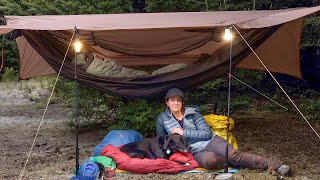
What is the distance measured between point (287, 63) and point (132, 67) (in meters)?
1.75

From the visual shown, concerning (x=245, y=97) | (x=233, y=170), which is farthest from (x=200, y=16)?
(x=245, y=97)

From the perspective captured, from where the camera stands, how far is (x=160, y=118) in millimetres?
4074

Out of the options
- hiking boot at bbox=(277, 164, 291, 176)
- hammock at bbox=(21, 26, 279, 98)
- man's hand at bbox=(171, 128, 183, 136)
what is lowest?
hiking boot at bbox=(277, 164, 291, 176)

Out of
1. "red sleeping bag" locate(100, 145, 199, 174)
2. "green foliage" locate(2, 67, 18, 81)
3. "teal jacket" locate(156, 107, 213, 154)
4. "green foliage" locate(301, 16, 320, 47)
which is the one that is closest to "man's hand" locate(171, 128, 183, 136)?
"teal jacket" locate(156, 107, 213, 154)

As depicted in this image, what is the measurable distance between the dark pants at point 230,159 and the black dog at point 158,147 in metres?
0.18

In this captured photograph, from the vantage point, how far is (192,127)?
396 cm

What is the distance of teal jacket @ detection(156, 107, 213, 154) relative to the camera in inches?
151

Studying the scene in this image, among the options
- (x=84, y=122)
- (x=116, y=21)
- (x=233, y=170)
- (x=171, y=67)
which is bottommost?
(x=233, y=170)

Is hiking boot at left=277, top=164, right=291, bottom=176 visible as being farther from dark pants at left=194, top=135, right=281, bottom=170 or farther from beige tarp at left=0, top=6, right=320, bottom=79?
beige tarp at left=0, top=6, right=320, bottom=79

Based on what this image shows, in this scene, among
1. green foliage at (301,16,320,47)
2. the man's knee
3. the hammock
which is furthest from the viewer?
green foliage at (301,16,320,47)

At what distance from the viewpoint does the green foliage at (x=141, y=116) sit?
4.92 m

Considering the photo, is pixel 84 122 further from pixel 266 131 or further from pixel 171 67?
pixel 266 131

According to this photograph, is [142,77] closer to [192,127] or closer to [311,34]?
[192,127]

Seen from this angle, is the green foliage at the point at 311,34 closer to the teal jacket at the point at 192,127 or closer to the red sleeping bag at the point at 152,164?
the teal jacket at the point at 192,127
